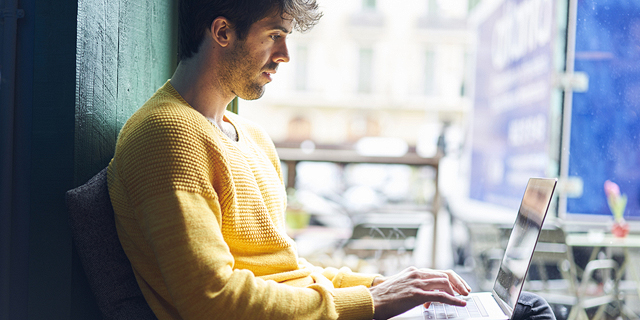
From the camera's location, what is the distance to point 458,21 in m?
17.9

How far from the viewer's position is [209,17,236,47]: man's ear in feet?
3.79

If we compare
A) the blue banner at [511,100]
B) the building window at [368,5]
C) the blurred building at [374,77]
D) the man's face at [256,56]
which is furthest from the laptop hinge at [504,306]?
the building window at [368,5]

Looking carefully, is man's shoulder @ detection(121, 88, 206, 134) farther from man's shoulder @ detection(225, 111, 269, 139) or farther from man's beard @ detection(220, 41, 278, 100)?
man's shoulder @ detection(225, 111, 269, 139)

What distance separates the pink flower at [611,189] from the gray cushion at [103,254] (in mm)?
2154

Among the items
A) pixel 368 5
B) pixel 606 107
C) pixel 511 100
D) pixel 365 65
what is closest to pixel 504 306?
pixel 606 107

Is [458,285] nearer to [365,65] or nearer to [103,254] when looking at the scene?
[103,254]

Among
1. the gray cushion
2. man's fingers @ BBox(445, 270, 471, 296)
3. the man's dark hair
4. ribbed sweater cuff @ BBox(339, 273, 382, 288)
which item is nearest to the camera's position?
the gray cushion

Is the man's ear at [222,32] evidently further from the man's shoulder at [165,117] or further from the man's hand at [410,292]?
the man's hand at [410,292]

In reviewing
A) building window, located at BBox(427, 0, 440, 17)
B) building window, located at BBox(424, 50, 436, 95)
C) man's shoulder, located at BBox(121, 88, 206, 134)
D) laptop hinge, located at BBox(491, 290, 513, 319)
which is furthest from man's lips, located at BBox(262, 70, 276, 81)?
building window, located at BBox(427, 0, 440, 17)

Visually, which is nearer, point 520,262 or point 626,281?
point 520,262

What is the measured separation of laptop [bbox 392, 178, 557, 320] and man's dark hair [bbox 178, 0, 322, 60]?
29.6 inches

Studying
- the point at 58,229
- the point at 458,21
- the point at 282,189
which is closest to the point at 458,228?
the point at 282,189

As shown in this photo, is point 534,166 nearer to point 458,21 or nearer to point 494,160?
point 494,160

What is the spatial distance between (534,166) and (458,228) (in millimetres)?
2784
